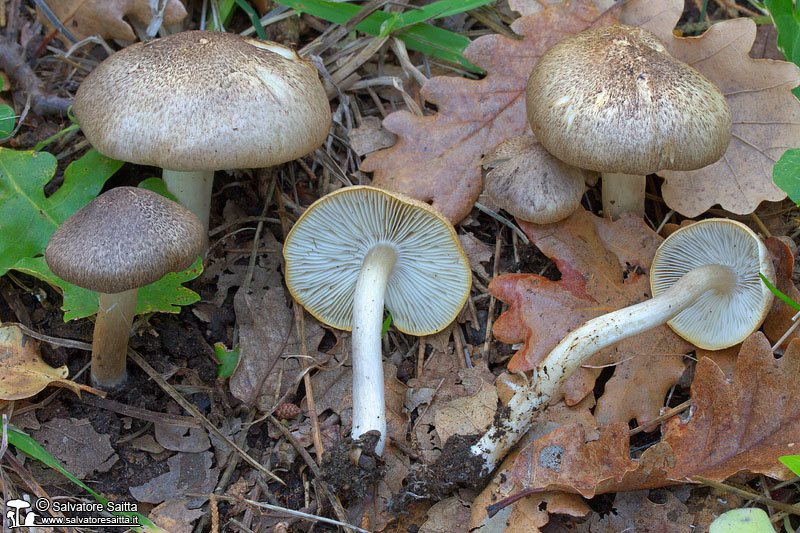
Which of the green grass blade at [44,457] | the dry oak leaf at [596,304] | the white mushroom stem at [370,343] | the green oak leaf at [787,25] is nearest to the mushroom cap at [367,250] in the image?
the white mushroom stem at [370,343]

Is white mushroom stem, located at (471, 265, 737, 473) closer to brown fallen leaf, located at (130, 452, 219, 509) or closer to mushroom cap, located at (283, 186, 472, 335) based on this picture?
mushroom cap, located at (283, 186, 472, 335)

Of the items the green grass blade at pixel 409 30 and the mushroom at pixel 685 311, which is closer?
the mushroom at pixel 685 311

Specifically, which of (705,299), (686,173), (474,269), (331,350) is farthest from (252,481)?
(686,173)

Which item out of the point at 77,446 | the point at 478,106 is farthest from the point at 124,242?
the point at 478,106

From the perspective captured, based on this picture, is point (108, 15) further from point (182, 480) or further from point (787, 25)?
point (787, 25)

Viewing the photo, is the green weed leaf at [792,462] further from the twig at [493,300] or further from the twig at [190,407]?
the twig at [190,407]

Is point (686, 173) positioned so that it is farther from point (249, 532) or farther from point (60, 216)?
point (60, 216)
